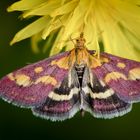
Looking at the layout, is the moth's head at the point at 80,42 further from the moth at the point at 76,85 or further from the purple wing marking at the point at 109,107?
the purple wing marking at the point at 109,107

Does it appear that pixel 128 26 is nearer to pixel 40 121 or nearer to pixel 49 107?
pixel 49 107

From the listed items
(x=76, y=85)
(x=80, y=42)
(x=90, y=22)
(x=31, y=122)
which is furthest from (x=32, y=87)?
(x=31, y=122)

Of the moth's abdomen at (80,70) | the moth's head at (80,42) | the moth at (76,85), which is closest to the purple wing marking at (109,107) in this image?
the moth at (76,85)

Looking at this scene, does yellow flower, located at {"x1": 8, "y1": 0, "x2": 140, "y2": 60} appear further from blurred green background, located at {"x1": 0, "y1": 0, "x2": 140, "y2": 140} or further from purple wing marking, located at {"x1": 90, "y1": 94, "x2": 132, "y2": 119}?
blurred green background, located at {"x1": 0, "y1": 0, "x2": 140, "y2": 140}

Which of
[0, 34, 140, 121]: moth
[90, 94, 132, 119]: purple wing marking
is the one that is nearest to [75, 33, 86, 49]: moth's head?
[0, 34, 140, 121]: moth

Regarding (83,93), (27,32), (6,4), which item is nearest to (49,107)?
(83,93)

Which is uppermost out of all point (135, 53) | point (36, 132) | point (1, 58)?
point (135, 53)

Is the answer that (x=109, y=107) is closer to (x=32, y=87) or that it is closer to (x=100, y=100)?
(x=100, y=100)
